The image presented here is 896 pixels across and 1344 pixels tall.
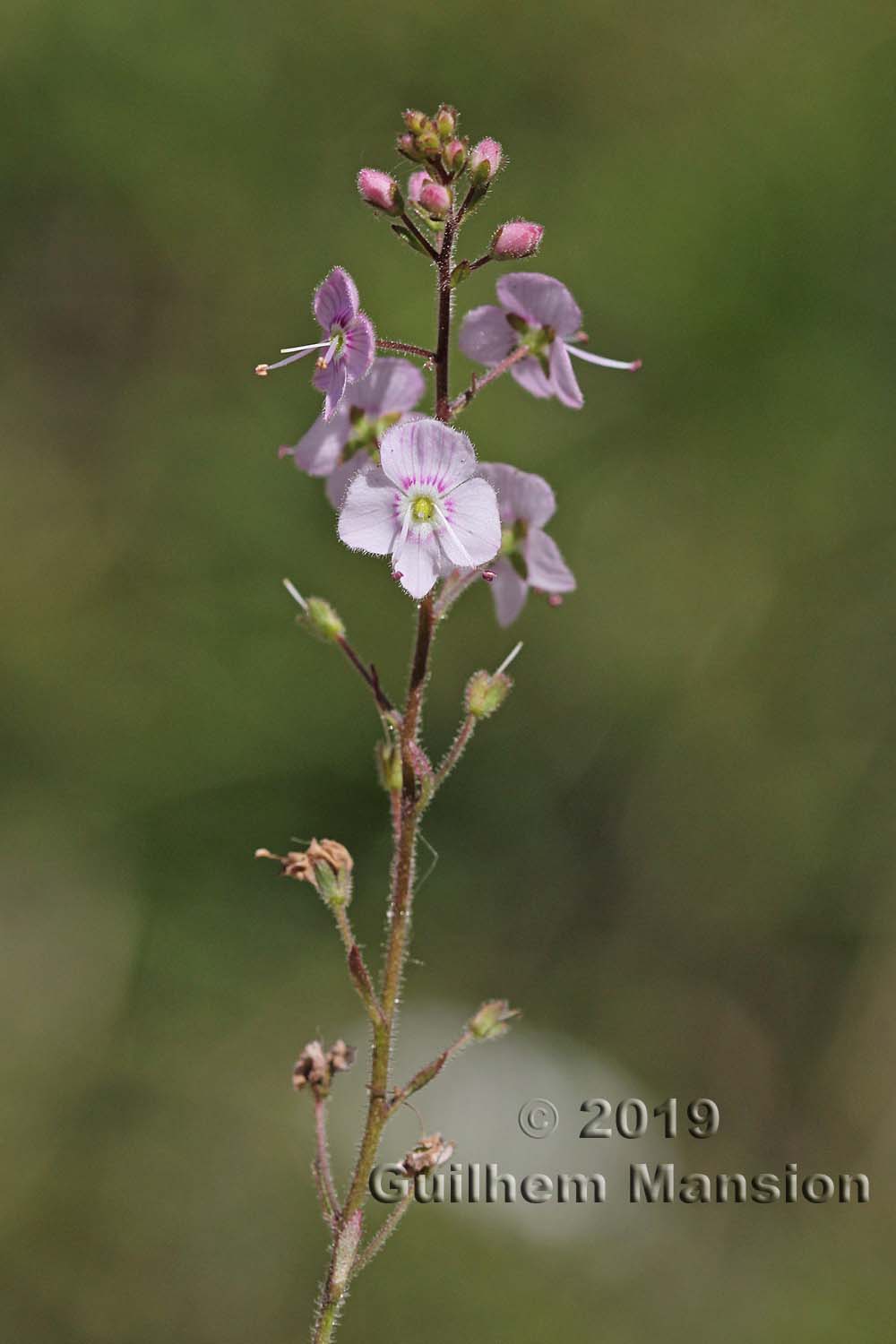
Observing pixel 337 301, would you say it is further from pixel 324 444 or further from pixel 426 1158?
pixel 426 1158

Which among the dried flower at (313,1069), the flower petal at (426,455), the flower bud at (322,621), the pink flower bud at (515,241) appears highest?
the pink flower bud at (515,241)

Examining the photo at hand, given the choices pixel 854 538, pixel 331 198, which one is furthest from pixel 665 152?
pixel 854 538

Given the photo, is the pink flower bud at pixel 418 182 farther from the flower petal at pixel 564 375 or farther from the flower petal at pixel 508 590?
the flower petal at pixel 508 590

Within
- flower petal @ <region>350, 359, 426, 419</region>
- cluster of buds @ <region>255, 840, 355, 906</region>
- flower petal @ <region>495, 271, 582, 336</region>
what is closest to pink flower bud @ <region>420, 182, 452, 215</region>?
flower petal @ <region>495, 271, 582, 336</region>

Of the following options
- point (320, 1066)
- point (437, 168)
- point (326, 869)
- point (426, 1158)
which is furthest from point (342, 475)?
point (426, 1158)

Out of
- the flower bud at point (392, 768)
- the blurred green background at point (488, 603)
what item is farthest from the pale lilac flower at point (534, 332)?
the blurred green background at point (488, 603)

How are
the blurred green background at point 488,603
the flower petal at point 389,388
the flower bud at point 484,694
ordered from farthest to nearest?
1. the blurred green background at point 488,603
2. the flower petal at point 389,388
3. the flower bud at point 484,694

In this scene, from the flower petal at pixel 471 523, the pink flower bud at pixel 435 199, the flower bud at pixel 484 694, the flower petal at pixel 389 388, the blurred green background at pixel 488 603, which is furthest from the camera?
the blurred green background at pixel 488 603

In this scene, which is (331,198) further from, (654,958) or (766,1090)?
(766,1090)
